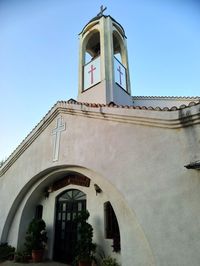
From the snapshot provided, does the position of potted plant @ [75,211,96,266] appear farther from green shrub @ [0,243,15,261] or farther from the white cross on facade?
green shrub @ [0,243,15,261]

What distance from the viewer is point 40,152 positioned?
30.8 ft

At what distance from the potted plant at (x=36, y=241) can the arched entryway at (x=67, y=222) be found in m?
0.58

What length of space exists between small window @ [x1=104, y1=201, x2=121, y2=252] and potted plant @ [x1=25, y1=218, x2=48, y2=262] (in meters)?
3.03

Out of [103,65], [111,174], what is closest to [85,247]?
[111,174]

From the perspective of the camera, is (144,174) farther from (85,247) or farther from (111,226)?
(85,247)

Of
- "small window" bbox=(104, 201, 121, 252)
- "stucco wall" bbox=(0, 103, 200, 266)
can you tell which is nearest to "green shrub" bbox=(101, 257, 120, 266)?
"small window" bbox=(104, 201, 121, 252)

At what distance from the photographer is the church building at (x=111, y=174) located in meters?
5.00

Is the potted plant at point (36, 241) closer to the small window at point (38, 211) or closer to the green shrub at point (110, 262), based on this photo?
the small window at point (38, 211)

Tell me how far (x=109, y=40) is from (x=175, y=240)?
10839 millimetres

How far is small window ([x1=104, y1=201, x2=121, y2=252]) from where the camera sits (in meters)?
6.91

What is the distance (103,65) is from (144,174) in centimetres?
760

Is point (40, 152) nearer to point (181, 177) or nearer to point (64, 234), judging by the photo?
point (64, 234)

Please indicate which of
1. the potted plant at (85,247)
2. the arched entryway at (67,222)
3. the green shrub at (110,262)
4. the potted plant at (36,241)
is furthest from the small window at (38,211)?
the green shrub at (110,262)

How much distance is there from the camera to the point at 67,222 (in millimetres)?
9047
